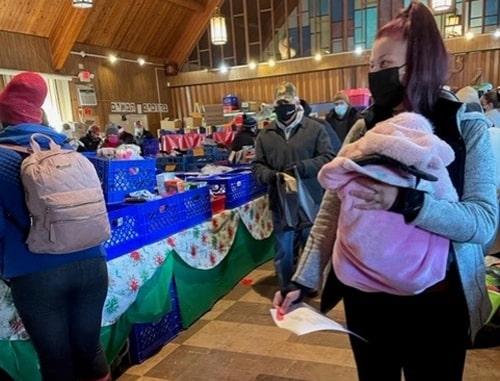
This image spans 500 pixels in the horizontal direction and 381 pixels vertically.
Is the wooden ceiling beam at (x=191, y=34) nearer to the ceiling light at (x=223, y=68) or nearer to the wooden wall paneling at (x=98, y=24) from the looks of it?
the ceiling light at (x=223, y=68)

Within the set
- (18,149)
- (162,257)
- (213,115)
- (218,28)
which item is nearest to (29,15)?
(218,28)

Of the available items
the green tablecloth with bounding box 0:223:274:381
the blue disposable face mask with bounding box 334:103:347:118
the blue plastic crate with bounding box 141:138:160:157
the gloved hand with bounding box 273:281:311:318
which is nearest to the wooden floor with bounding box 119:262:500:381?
the green tablecloth with bounding box 0:223:274:381

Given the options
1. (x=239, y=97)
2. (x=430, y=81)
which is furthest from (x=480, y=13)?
(x=430, y=81)

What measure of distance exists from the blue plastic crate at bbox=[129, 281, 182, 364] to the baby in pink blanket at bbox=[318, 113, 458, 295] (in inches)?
73.2

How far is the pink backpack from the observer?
57.0 inches

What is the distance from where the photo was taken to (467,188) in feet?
3.20

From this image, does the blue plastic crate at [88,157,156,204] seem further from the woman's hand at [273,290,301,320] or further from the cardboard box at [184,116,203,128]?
the cardboard box at [184,116,203,128]

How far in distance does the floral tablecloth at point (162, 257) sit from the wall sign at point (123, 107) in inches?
333

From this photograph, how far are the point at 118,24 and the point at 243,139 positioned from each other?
298 inches

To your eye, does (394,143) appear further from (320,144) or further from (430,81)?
(320,144)

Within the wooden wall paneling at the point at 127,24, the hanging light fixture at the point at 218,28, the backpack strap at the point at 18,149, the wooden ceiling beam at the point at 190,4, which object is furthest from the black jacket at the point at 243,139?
the wooden ceiling beam at the point at 190,4

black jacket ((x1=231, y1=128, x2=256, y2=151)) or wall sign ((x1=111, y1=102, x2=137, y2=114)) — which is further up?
wall sign ((x1=111, y1=102, x2=137, y2=114))

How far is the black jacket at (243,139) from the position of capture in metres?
4.96

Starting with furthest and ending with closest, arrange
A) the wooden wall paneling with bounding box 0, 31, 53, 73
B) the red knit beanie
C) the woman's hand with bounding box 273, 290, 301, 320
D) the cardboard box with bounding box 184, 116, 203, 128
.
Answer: the cardboard box with bounding box 184, 116, 203, 128
the wooden wall paneling with bounding box 0, 31, 53, 73
the red knit beanie
the woman's hand with bounding box 273, 290, 301, 320
